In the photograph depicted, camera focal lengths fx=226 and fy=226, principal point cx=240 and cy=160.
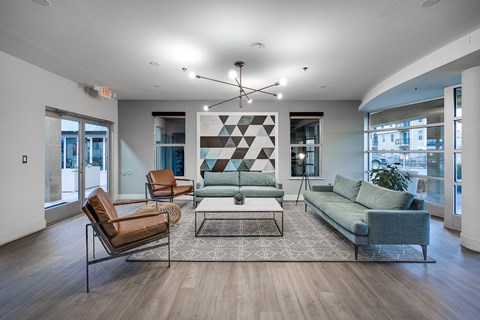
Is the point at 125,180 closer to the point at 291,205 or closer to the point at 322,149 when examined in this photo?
the point at 291,205

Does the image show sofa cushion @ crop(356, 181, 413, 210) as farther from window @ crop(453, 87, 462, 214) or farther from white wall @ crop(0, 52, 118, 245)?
white wall @ crop(0, 52, 118, 245)

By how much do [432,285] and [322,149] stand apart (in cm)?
439

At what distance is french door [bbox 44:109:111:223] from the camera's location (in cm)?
432

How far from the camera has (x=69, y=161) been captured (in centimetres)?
477

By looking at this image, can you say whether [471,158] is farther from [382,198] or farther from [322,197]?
[322,197]

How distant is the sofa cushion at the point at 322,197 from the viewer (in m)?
4.16

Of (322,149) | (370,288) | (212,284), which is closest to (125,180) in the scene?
(212,284)

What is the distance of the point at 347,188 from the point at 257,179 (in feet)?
7.26

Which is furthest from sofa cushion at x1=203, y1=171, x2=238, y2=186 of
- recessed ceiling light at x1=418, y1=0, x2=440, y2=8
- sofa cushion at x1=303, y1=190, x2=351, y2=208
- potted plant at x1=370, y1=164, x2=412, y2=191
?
recessed ceiling light at x1=418, y1=0, x2=440, y2=8

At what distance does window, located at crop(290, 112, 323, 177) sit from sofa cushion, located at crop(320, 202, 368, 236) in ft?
8.44

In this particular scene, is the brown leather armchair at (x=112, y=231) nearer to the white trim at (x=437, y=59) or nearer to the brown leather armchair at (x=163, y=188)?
the brown leather armchair at (x=163, y=188)

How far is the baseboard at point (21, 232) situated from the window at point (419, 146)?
24.7 ft

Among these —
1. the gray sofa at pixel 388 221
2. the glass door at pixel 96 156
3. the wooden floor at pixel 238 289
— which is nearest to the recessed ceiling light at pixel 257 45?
the gray sofa at pixel 388 221

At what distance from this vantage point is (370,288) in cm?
222
